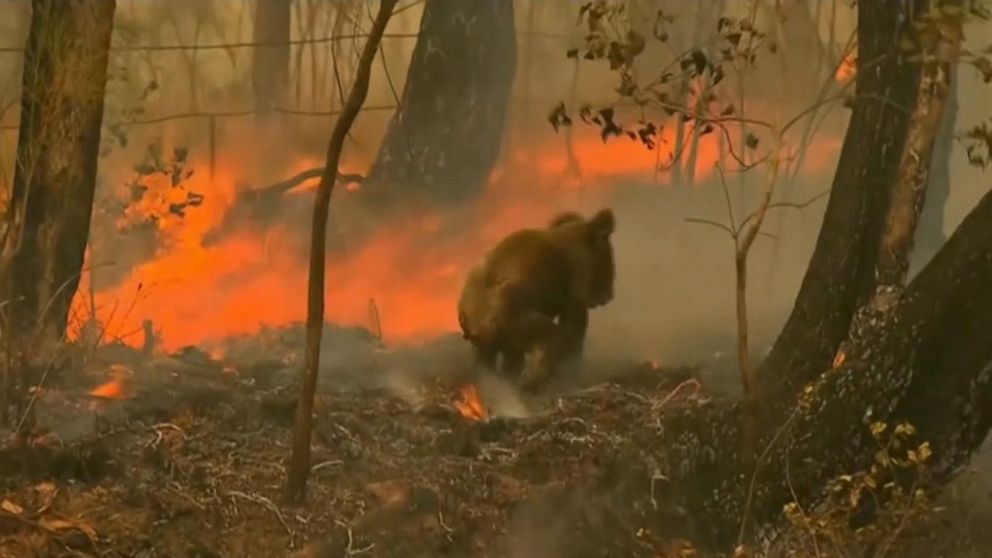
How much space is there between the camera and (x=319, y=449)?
2344 millimetres

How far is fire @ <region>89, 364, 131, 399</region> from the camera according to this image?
236cm

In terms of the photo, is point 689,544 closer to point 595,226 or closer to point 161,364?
point 595,226

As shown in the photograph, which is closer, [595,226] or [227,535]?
[227,535]

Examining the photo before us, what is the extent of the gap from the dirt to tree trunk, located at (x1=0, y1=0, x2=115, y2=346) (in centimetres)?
17

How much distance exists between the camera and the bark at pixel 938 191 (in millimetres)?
2322

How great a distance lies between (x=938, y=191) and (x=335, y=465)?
1188 millimetres

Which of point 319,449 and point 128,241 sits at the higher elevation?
point 128,241

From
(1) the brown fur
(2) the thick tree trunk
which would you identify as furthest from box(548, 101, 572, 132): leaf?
(2) the thick tree trunk

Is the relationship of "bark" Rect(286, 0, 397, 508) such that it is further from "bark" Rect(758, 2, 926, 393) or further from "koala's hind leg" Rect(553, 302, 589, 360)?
"bark" Rect(758, 2, 926, 393)

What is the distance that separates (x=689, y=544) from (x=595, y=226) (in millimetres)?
598

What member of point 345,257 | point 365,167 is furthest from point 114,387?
point 365,167

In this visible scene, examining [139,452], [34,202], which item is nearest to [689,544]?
[139,452]

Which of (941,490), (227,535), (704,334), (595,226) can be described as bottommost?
(227,535)

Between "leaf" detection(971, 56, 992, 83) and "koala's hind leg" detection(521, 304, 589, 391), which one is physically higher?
"leaf" detection(971, 56, 992, 83)
